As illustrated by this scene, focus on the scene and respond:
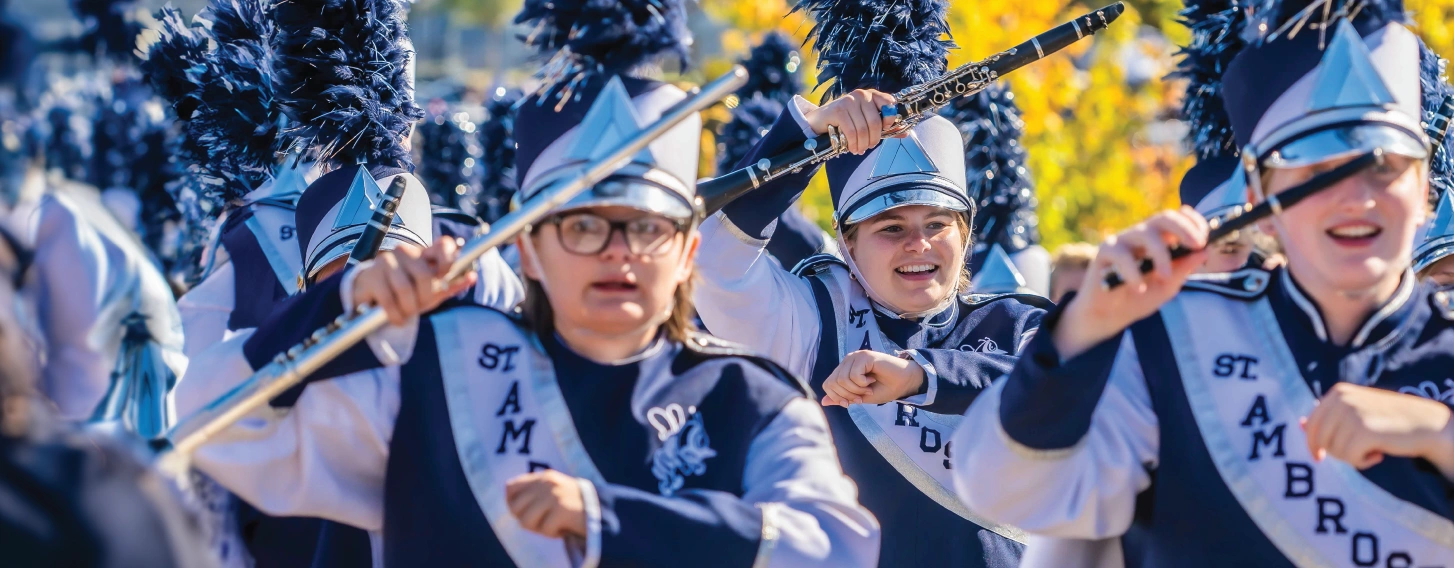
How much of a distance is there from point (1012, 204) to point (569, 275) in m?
4.50

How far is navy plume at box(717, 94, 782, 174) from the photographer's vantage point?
8414 millimetres

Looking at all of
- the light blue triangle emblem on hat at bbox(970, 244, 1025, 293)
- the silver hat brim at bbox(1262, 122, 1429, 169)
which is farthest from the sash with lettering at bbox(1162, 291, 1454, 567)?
the light blue triangle emblem on hat at bbox(970, 244, 1025, 293)

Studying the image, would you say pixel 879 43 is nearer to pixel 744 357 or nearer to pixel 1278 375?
pixel 744 357

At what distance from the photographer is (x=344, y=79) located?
4680mm

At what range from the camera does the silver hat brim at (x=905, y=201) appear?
15.0 feet

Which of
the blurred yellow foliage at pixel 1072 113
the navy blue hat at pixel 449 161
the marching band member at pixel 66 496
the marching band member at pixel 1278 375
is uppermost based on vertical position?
the blurred yellow foliage at pixel 1072 113

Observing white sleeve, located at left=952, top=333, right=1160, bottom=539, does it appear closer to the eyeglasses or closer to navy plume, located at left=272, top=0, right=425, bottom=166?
the eyeglasses

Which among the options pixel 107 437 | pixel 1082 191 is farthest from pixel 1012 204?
pixel 107 437

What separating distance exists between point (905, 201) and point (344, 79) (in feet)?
5.36

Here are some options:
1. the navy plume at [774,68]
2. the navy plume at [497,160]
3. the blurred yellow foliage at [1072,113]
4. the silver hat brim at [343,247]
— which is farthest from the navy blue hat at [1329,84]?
the blurred yellow foliage at [1072,113]

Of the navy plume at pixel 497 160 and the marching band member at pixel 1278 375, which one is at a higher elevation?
the navy plume at pixel 497 160

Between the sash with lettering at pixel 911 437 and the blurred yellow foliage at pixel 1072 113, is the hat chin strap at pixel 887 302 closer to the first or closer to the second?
the sash with lettering at pixel 911 437

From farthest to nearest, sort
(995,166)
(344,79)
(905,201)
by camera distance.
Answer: (995,166) → (344,79) → (905,201)

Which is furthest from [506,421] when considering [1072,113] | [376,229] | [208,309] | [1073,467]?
[1072,113]
